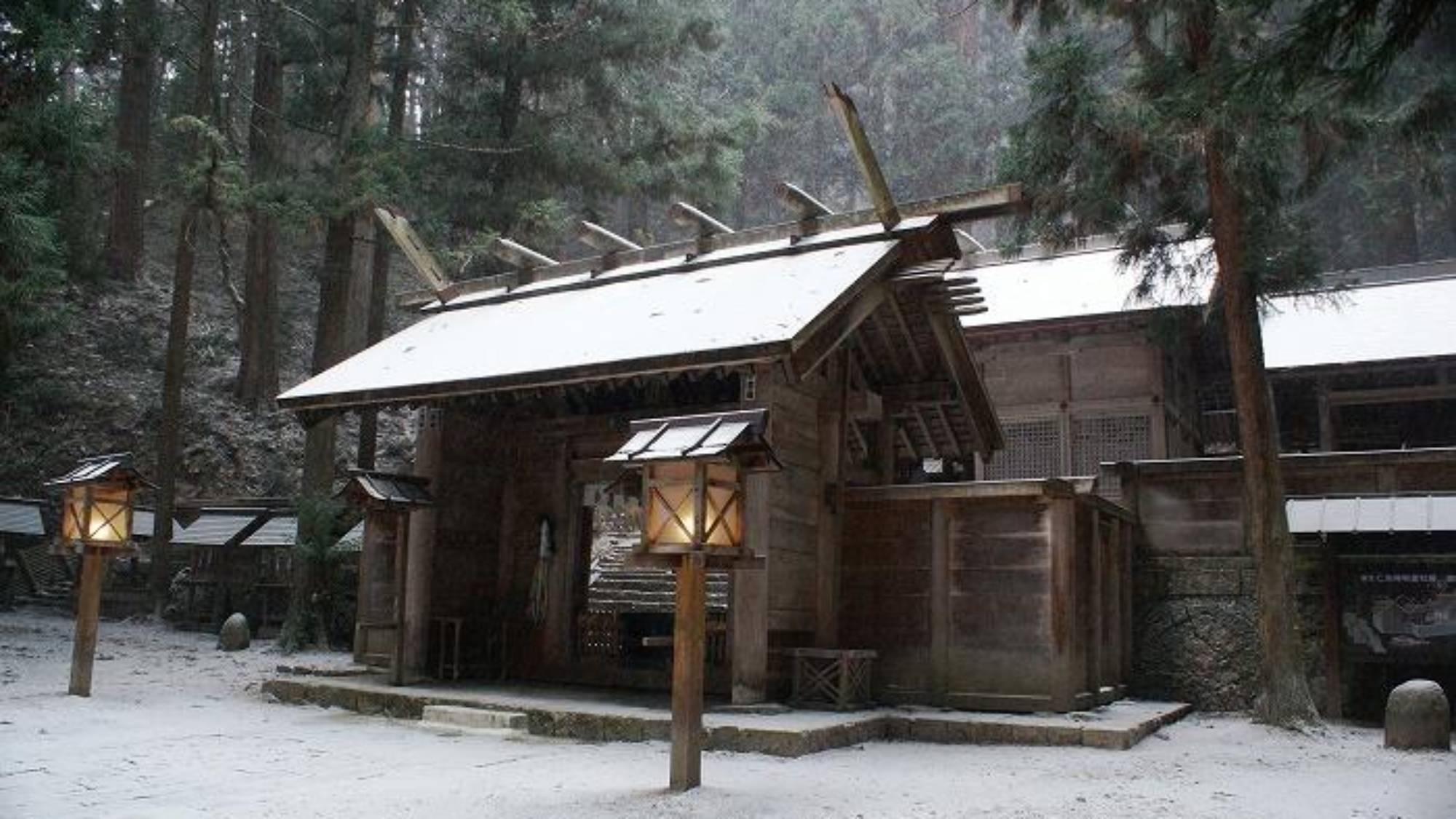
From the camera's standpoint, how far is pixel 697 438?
7.21m

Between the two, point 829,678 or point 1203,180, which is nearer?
point 829,678

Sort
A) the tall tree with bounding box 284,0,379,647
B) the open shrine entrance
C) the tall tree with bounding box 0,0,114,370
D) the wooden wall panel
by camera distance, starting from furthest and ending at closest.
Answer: the tall tree with bounding box 284,0,379,647
the tall tree with bounding box 0,0,114,370
the open shrine entrance
the wooden wall panel

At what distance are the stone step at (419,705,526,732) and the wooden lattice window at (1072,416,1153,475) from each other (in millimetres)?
10153

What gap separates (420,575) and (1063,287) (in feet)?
38.6

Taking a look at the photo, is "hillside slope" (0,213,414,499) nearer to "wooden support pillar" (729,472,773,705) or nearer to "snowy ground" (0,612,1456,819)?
"snowy ground" (0,612,1456,819)

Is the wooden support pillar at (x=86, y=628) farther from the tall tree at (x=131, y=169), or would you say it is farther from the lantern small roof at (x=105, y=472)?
the tall tree at (x=131, y=169)

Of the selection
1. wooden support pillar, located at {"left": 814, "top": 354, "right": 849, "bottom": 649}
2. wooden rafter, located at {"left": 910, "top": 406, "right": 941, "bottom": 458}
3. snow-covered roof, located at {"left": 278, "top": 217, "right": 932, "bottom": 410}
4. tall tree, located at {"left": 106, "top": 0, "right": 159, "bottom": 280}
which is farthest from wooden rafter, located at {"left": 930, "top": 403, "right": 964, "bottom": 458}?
tall tree, located at {"left": 106, "top": 0, "right": 159, "bottom": 280}

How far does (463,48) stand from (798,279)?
13.4 meters

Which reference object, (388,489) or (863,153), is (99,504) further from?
(863,153)

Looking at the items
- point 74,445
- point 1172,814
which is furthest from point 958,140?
point 1172,814

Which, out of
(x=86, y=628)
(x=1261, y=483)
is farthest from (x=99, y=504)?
(x=1261, y=483)

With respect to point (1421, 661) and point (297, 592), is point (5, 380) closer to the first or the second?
point (297, 592)

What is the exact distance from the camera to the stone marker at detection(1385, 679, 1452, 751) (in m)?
9.76

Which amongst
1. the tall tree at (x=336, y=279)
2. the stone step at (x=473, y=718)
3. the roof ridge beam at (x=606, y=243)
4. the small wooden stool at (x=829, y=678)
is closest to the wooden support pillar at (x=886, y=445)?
the small wooden stool at (x=829, y=678)
